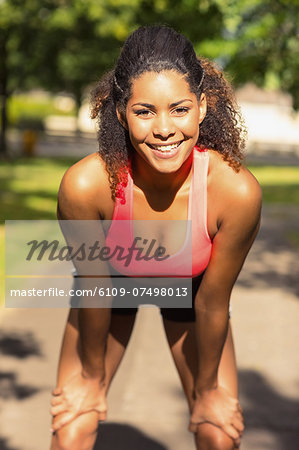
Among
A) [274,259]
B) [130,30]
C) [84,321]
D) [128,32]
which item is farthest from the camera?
[128,32]

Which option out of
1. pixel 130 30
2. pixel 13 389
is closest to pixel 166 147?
pixel 13 389

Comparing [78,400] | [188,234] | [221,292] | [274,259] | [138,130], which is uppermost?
[138,130]

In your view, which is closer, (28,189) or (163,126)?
(163,126)

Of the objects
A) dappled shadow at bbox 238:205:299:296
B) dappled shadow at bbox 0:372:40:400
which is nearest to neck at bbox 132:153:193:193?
dappled shadow at bbox 0:372:40:400

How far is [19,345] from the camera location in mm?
5543

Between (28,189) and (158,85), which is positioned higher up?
(158,85)

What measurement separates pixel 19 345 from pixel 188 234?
345 cm

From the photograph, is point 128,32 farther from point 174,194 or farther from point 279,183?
point 174,194

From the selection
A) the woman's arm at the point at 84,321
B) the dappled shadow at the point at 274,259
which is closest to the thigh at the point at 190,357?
the woman's arm at the point at 84,321

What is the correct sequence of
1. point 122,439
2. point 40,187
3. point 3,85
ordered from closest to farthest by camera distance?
point 122,439, point 40,187, point 3,85

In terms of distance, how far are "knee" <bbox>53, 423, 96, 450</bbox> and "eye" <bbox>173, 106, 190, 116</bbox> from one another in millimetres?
1352

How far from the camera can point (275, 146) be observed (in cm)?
3694

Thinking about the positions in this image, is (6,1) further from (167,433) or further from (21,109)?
(21,109)

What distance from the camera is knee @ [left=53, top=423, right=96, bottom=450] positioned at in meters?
2.71
